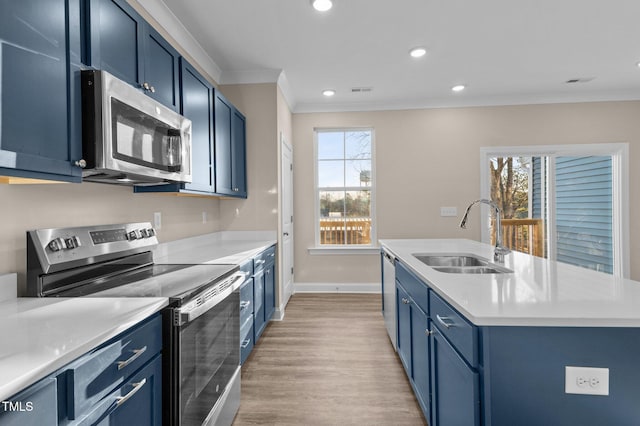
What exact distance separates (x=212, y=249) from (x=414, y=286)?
5.86 feet

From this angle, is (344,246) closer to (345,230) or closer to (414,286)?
(345,230)

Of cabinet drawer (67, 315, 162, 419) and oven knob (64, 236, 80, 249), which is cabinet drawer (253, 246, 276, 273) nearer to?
oven knob (64, 236, 80, 249)

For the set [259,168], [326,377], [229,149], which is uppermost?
[229,149]

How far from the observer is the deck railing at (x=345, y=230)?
4664 mm

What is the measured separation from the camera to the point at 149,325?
1158 mm

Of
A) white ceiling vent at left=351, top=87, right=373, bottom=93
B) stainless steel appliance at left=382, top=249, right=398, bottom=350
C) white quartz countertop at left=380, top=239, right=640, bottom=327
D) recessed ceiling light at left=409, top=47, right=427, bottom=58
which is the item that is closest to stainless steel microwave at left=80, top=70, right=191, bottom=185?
white quartz countertop at left=380, top=239, right=640, bottom=327

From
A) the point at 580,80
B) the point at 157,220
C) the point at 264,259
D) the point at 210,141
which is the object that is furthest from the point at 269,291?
the point at 580,80

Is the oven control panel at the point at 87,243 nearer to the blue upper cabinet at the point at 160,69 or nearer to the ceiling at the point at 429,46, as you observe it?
the blue upper cabinet at the point at 160,69

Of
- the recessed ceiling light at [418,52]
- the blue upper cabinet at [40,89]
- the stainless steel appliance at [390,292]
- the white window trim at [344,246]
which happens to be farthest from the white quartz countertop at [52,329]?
the white window trim at [344,246]

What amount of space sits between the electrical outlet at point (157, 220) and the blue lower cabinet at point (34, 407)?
1728mm

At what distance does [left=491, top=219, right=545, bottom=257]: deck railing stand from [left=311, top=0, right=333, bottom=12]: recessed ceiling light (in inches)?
145

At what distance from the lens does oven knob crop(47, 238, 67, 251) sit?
138 centimetres

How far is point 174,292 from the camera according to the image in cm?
135

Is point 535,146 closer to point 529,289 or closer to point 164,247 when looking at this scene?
point 529,289
